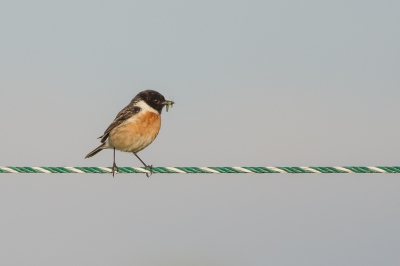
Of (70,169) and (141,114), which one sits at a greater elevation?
(141,114)

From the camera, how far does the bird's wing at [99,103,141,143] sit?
42.7ft

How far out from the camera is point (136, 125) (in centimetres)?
1277

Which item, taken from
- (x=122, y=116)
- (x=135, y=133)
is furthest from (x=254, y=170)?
(x=122, y=116)

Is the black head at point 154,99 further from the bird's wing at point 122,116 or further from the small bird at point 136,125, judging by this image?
the bird's wing at point 122,116

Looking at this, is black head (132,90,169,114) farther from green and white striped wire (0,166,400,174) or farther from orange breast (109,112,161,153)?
green and white striped wire (0,166,400,174)

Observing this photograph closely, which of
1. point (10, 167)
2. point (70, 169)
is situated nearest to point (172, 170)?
point (70, 169)

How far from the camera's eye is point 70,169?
9.16 m

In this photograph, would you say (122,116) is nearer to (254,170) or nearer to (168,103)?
(168,103)

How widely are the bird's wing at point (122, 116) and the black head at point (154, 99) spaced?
0.25 m

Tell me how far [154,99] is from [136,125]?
789 mm

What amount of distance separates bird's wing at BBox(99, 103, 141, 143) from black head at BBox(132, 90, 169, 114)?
0.83 ft

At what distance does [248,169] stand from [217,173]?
1.20 ft

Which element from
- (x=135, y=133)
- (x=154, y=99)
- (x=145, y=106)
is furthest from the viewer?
(x=154, y=99)

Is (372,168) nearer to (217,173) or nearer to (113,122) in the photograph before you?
(217,173)
